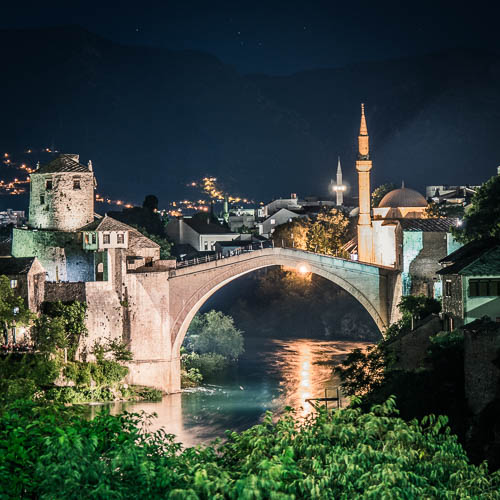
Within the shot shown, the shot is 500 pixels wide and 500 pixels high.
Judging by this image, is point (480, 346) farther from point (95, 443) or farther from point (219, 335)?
point (219, 335)

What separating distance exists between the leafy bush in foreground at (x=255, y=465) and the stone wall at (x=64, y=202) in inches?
1199

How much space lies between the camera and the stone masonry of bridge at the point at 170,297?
47.2m

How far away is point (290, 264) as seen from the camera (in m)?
54.8

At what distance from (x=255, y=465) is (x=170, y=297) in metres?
33.8

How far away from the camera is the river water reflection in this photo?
141 ft

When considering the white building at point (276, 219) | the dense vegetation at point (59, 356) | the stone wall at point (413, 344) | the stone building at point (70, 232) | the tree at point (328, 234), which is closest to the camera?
the stone wall at point (413, 344)

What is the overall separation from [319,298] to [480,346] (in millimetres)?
52101

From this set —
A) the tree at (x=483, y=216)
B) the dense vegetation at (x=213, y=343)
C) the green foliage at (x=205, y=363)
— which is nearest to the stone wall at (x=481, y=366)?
the tree at (x=483, y=216)

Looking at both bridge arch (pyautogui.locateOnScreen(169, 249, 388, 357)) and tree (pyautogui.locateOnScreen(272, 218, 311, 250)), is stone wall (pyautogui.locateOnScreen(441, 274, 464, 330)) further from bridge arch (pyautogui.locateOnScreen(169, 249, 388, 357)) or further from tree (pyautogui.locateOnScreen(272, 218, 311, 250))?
tree (pyautogui.locateOnScreen(272, 218, 311, 250))

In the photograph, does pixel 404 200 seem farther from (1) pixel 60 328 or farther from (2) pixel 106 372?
(1) pixel 60 328

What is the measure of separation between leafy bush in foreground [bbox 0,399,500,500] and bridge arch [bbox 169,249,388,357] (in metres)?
30.6

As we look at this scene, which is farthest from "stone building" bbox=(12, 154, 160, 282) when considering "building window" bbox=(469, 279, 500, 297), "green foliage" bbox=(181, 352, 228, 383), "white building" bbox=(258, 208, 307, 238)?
"white building" bbox=(258, 208, 307, 238)

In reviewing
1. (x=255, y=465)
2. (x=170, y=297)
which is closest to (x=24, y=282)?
(x=170, y=297)

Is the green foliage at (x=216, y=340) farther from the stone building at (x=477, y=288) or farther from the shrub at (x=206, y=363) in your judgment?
the stone building at (x=477, y=288)
